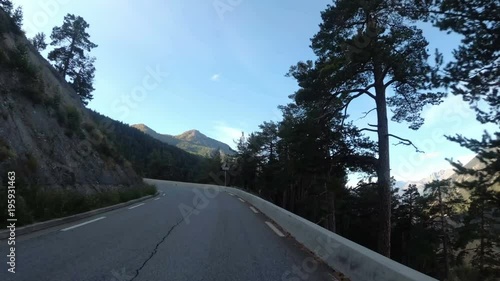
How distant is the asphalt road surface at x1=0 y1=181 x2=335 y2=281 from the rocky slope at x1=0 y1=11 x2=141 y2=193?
14.6 feet

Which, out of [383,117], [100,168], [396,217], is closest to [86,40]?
[100,168]

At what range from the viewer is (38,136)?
16312 millimetres

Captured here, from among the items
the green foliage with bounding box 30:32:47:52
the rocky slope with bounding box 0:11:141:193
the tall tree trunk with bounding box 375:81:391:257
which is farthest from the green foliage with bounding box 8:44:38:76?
the green foliage with bounding box 30:32:47:52

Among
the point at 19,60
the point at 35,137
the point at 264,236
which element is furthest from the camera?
the point at 19,60

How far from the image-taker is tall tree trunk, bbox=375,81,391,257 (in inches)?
725

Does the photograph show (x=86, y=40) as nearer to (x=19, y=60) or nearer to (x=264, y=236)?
(x=19, y=60)

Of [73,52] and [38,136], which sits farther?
[73,52]

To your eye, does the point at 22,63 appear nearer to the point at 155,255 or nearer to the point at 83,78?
the point at 155,255

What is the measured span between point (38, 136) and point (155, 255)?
12.3m

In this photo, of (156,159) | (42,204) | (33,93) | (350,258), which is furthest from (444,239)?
(156,159)

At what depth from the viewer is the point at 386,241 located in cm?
1828

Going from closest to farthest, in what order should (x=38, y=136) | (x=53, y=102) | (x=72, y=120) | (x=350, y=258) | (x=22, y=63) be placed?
(x=350, y=258) → (x=38, y=136) → (x=22, y=63) → (x=53, y=102) → (x=72, y=120)

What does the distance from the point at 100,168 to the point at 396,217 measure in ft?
125

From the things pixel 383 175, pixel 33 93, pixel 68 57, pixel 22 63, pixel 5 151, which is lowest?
pixel 5 151
